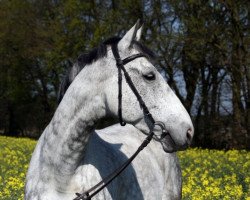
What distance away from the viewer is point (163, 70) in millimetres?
26766

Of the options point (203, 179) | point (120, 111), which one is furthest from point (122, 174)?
point (203, 179)

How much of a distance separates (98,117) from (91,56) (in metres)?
Answer: 0.44

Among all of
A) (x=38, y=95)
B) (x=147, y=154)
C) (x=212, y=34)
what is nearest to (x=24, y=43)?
(x=38, y=95)

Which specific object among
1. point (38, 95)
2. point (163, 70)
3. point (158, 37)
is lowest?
point (38, 95)

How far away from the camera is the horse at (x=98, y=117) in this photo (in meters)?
3.54

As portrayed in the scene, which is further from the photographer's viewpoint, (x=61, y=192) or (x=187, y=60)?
(x=187, y=60)

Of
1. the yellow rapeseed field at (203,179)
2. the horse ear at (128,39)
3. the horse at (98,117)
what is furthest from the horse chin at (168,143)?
the yellow rapeseed field at (203,179)

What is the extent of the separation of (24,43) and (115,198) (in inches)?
1381

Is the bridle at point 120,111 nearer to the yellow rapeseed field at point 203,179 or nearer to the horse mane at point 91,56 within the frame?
the horse mane at point 91,56

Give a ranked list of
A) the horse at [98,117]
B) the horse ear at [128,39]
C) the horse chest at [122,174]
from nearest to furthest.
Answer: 1. the horse at [98,117]
2. the horse ear at [128,39]
3. the horse chest at [122,174]

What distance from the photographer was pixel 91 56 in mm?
3807

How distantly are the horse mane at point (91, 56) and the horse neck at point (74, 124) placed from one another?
110 mm

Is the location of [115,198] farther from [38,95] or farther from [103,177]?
[38,95]

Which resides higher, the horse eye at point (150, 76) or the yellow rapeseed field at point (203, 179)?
the horse eye at point (150, 76)
